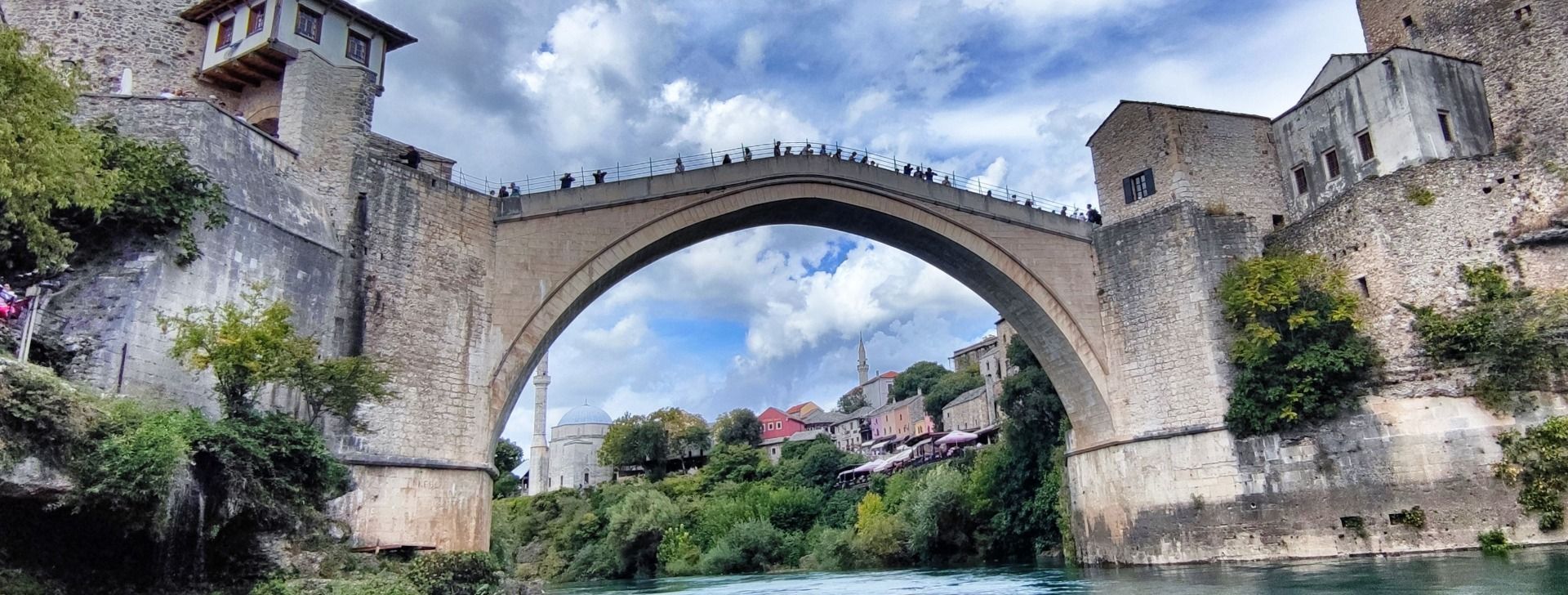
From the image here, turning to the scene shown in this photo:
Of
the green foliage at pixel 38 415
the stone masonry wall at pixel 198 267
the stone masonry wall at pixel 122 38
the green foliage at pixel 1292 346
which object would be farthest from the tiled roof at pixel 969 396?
the green foliage at pixel 38 415

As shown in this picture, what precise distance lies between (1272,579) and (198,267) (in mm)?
16215

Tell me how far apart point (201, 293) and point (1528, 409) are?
21740mm

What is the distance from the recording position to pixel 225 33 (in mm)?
20281

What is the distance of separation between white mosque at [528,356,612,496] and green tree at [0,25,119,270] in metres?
61.2

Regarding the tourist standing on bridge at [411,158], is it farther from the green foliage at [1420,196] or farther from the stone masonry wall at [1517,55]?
the stone masonry wall at [1517,55]

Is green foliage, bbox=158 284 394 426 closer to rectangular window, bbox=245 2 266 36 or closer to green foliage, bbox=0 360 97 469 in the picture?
green foliage, bbox=0 360 97 469

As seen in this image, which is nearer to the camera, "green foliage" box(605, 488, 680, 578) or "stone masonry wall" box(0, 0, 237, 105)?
"stone masonry wall" box(0, 0, 237, 105)

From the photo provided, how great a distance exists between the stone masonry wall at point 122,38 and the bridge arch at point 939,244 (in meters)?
8.53

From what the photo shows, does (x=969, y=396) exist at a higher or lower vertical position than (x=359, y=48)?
lower

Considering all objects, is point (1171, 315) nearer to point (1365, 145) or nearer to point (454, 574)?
point (1365, 145)

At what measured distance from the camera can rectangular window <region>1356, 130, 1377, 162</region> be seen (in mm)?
20656

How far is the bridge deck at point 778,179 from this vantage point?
1972 centimetres

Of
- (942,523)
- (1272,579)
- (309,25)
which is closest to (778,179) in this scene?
(309,25)

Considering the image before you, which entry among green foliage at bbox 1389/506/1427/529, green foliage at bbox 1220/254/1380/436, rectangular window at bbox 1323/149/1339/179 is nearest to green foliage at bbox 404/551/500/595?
green foliage at bbox 1220/254/1380/436
